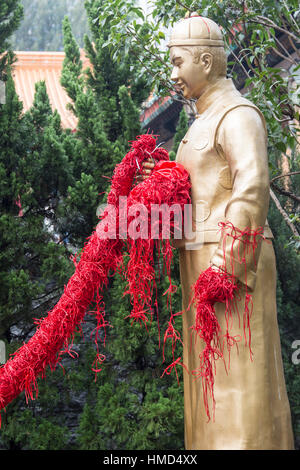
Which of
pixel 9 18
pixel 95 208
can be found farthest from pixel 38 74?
pixel 95 208

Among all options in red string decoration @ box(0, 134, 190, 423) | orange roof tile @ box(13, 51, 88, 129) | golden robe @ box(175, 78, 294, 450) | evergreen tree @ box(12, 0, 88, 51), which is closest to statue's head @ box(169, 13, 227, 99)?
golden robe @ box(175, 78, 294, 450)

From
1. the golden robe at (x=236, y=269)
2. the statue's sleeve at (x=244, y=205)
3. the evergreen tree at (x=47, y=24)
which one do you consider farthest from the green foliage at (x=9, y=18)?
the evergreen tree at (x=47, y=24)

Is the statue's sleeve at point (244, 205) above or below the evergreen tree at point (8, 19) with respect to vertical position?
below

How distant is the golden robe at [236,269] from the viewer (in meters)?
2.18

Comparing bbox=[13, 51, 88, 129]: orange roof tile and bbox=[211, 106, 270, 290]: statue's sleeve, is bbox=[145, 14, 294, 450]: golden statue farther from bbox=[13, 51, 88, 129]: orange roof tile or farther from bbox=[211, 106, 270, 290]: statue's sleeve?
bbox=[13, 51, 88, 129]: orange roof tile

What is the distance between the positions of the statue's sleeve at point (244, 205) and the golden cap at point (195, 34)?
1.33ft

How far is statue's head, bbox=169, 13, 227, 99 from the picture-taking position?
2445 mm

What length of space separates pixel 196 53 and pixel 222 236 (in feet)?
2.60

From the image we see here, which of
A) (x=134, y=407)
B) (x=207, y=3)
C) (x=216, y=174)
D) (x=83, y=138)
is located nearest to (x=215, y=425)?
(x=216, y=174)

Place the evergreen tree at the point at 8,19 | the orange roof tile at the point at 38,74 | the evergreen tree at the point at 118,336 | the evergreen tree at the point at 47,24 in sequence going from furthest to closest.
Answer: the evergreen tree at the point at 47,24 → the orange roof tile at the point at 38,74 → the evergreen tree at the point at 8,19 → the evergreen tree at the point at 118,336

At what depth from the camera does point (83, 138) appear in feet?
16.7

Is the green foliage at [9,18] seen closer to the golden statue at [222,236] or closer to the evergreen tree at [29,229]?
the evergreen tree at [29,229]

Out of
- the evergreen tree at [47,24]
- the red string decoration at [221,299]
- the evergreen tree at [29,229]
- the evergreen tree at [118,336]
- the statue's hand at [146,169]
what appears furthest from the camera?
the evergreen tree at [47,24]
